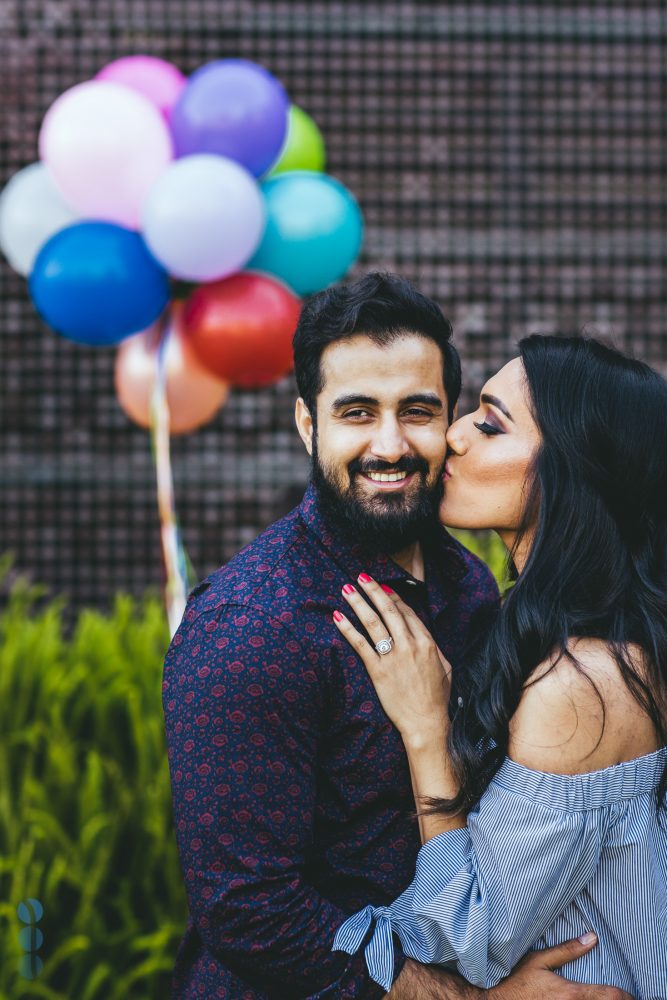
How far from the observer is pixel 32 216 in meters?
3.48

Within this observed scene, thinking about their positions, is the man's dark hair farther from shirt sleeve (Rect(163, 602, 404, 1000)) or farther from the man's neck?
shirt sleeve (Rect(163, 602, 404, 1000))

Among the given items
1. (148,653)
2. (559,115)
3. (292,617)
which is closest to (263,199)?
(148,653)

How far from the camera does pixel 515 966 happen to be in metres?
1.67

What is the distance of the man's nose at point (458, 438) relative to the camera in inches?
75.6

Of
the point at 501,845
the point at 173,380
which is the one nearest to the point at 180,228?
the point at 173,380

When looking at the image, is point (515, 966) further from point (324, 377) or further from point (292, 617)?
point (324, 377)

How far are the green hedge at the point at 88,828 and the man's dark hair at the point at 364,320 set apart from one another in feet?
4.41

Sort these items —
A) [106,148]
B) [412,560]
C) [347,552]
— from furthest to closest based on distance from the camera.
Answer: [106,148]
[412,560]
[347,552]

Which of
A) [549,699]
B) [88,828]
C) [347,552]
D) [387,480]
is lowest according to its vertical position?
[88,828]

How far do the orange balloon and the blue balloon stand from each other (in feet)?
0.53

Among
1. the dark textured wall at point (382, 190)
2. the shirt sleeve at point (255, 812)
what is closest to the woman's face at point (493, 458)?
the shirt sleeve at point (255, 812)

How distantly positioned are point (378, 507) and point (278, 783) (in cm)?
48

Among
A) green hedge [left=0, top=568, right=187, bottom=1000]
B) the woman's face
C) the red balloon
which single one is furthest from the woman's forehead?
green hedge [left=0, top=568, right=187, bottom=1000]
